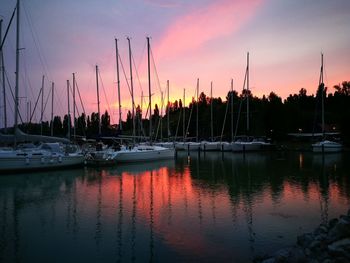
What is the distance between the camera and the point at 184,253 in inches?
459

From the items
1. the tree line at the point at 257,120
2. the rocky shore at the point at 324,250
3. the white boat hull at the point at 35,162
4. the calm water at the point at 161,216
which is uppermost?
the tree line at the point at 257,120

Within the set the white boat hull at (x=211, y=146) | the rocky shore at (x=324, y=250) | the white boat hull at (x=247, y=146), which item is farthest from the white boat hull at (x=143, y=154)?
the rocky shore at (x=324, y=250)

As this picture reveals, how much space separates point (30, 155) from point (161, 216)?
2332 cm

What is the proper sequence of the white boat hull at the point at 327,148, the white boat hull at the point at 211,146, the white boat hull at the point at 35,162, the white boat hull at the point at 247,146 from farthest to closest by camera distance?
the white boat hull at the point at 211,146 → the white boat hull at the point at 247,146 → the white boat hull at the point at 327,148 → the white boat hull at the point at 35,162

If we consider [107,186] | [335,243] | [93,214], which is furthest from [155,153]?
[335,243]

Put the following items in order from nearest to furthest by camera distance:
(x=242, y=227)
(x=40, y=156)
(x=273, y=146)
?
(x=242, y=227) < (x=40, y=156) < (x=273, y=146)

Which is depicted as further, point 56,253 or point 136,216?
point 136,216

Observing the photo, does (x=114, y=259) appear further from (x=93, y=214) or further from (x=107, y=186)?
(x=107, y=186)

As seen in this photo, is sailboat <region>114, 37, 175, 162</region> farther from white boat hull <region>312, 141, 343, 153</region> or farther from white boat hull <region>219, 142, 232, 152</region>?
white boat hull <region>312, 141, 343, 153</region>

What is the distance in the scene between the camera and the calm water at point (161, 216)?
39.4 feet

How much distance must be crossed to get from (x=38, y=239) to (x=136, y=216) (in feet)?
15.6

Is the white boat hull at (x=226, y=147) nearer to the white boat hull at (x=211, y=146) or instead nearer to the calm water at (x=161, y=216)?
the white boat hull at (x=211, y=146)

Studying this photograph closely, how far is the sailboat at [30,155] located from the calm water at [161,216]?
4614 millimetres

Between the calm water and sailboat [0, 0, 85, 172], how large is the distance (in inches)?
182
